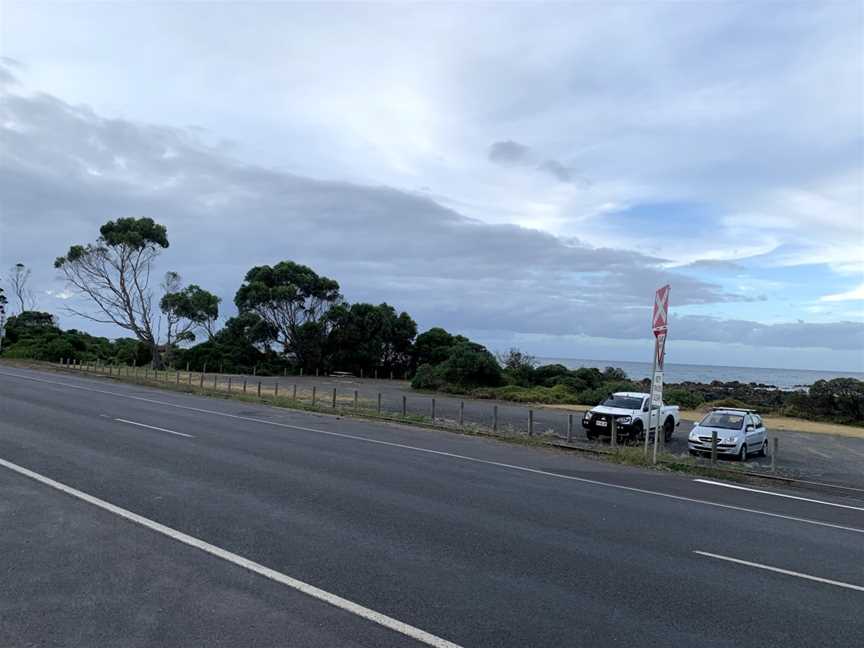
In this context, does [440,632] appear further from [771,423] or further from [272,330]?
[272,330]

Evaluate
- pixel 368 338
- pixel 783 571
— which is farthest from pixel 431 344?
pixel 783 571

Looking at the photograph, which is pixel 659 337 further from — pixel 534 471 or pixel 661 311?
pixel 534 471

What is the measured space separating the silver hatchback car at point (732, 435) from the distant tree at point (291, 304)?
49.9 m

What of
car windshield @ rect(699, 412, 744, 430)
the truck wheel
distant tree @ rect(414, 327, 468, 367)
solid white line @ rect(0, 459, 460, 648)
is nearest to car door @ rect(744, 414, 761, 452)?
car windshield @ rect(699, 412, 744, 430)

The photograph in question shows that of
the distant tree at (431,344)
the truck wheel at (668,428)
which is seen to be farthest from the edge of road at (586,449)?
the distant tree at (431,344)

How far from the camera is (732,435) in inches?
736

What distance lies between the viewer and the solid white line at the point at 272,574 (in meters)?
4.46

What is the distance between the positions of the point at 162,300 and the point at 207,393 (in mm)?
36727

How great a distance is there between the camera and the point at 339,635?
437 centimetres

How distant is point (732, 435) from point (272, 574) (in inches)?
661

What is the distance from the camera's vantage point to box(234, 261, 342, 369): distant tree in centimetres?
6494

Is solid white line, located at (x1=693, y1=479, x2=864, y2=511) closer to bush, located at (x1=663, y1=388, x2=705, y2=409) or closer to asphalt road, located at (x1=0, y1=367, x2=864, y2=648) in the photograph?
asphalt road, located at (x1=0, y1=367, x2=864, y2=648)

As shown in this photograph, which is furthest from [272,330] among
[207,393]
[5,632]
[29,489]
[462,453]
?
[5,632]

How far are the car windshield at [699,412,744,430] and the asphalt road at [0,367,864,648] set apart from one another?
7.76 meters
